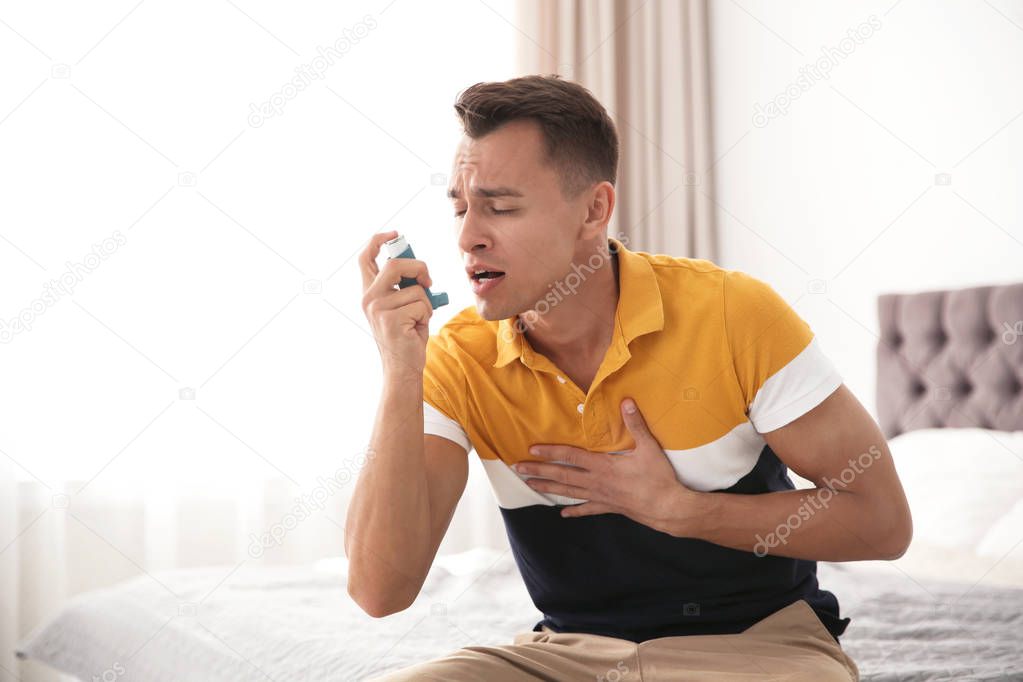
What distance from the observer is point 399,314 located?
1417 mm

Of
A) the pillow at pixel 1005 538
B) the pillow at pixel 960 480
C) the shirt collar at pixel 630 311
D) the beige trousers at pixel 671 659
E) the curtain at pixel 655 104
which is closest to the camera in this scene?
the beige trousers at pixel 671 659

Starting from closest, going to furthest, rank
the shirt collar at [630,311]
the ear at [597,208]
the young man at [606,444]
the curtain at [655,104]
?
1. the young man at [606,444]
2. the shirt collar at [630,311]
3. the ear at [597,208]
4. the curtain at [655,104]

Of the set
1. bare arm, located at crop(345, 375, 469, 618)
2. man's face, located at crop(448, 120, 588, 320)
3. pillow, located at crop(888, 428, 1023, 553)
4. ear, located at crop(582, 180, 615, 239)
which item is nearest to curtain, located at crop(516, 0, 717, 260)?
pillow, located at crop(888, 428, 1023, 553)

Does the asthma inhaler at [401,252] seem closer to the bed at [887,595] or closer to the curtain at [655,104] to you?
the bed at [887,595]

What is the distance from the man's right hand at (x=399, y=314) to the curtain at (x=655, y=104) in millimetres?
2414

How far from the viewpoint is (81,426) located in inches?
122

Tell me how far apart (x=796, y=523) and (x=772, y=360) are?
0.23 metres

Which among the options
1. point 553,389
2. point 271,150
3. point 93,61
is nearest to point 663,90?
point 271,150

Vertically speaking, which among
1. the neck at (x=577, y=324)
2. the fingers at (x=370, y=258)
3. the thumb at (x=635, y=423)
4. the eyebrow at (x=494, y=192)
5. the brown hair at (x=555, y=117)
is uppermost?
the brown hair at (x=555, y=117)

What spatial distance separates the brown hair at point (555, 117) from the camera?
155 cm

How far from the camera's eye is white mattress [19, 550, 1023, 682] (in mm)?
1649

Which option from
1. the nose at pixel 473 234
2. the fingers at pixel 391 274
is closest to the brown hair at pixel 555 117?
the nose at pixel 473 234

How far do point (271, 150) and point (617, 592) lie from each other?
2.34 metres

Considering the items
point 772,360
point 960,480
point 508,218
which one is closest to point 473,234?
point 508,218
